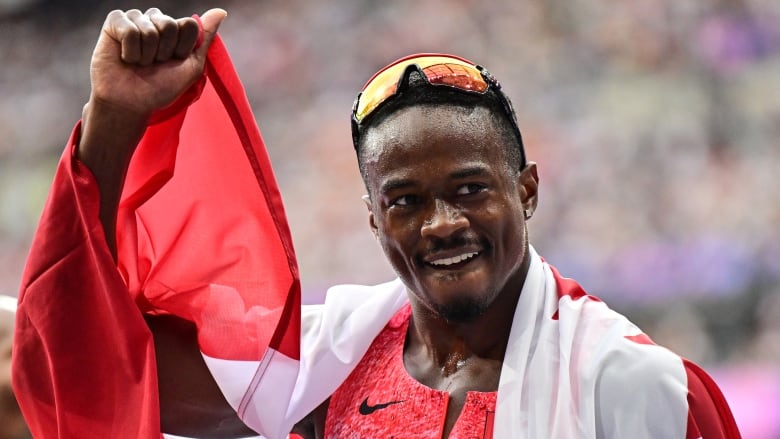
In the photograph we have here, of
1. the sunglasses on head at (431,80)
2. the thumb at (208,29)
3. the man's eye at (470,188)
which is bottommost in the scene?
the man's eye at (470,188)

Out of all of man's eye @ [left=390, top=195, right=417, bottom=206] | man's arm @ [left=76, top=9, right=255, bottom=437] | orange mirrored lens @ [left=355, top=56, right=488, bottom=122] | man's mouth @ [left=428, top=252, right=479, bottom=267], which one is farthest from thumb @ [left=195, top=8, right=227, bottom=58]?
man's mouth @ [left=428, top=252, right=479, bottom=267]

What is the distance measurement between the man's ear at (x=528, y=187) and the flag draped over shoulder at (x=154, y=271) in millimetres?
456

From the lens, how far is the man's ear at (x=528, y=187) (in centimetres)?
197

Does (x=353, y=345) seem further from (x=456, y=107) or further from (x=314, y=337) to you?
(x=456, y=107)

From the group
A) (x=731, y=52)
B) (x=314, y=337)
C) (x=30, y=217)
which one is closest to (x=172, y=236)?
(x=314, y=337)

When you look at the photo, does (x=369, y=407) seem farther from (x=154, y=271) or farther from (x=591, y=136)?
(x=591, y=136)

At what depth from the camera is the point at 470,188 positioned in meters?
1.82

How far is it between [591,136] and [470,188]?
12.6ft

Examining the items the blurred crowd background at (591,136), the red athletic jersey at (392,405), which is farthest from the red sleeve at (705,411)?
the blurred crowd background at (591,136)

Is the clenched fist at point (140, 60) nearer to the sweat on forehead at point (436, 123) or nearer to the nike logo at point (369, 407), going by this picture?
the sweat on forehead at point (436, 123)

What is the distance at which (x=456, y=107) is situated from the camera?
73.4 inches

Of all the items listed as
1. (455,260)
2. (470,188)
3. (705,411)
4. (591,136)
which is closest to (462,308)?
(455,260)

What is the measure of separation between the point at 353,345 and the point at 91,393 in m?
0.52

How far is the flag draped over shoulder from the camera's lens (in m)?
1.73
